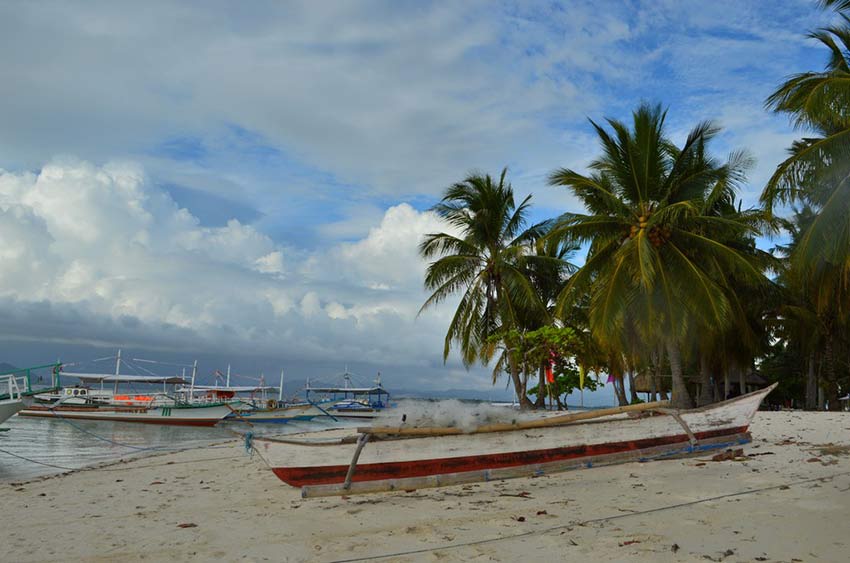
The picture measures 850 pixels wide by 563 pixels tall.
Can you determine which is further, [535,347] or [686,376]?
[686,376]

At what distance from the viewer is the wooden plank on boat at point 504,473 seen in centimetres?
744

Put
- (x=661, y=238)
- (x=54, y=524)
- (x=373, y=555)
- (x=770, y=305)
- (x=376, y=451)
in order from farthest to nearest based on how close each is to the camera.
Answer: (x=770, y=305)
(x=661, y=238)
(x=376, y=451)
(x=54, y=524)
(x=373, y=555)

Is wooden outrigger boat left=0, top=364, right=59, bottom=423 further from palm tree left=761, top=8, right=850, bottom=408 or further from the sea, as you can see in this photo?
palm tree left=761, top=8, right=850, bottom=408

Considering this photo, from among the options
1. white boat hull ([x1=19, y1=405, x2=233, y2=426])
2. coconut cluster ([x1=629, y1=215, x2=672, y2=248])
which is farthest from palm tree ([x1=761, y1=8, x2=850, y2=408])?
white boat hull ([x1=19, y1=405, x2=233, y2=426])

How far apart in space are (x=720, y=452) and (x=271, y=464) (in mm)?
7206

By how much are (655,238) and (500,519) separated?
12631mm

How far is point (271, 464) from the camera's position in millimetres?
7883

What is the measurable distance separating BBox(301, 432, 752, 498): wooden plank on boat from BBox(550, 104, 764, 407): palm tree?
667cm

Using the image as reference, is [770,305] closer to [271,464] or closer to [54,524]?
[271,464]

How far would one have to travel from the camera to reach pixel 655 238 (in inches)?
646

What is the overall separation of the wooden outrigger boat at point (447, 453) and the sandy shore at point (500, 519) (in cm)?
20

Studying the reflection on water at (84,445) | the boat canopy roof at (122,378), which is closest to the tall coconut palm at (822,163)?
the reflection on water at (84,445)

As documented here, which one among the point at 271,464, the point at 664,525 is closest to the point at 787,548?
the point at 664,525

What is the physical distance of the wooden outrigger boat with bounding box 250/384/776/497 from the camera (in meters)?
7.61
